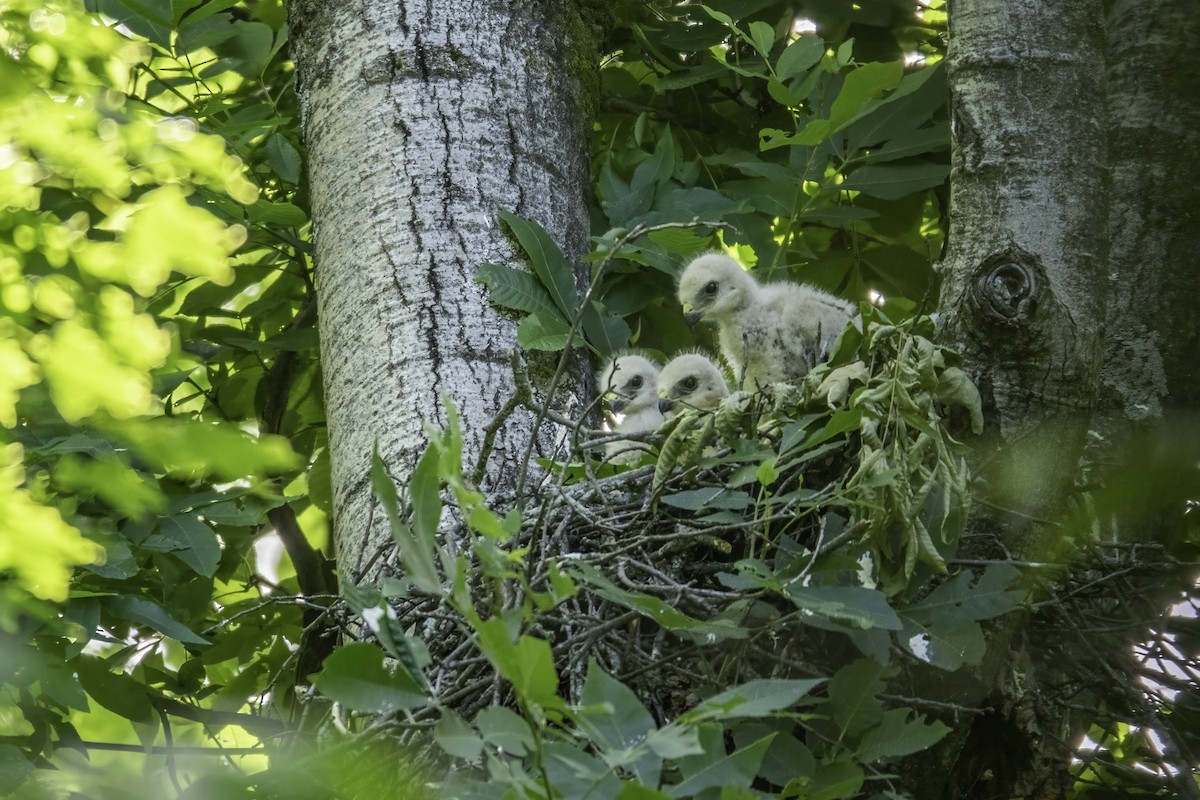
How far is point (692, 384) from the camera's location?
364 cm

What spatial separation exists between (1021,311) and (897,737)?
79 centimetres

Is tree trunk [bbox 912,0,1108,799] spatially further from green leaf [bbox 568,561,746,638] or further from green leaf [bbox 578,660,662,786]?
green leaf [bbox 578,660,662,786]

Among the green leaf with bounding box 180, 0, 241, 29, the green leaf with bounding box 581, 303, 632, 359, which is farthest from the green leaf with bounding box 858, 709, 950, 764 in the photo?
the green leaf with bounding box 180, 0, 241, 29

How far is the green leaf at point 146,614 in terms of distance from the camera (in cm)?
269

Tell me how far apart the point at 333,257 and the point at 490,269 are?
48cm

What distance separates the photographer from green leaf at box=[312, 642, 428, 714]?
1.64 metres

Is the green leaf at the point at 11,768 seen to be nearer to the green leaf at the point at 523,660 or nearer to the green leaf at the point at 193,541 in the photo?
the green leaf at the point at 193,541

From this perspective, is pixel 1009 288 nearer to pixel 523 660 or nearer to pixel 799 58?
pixel 799 58

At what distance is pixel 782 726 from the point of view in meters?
2.06

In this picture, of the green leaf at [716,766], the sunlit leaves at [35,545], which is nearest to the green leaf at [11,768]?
the sunlit leaves at [35,545]

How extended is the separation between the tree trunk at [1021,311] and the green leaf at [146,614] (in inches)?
57.7

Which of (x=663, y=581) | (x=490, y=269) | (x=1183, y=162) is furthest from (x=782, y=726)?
(x=1183, y=162)

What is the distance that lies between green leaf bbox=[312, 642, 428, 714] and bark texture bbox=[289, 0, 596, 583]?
3.43 ft

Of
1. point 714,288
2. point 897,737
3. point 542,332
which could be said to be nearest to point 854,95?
point 542,332
